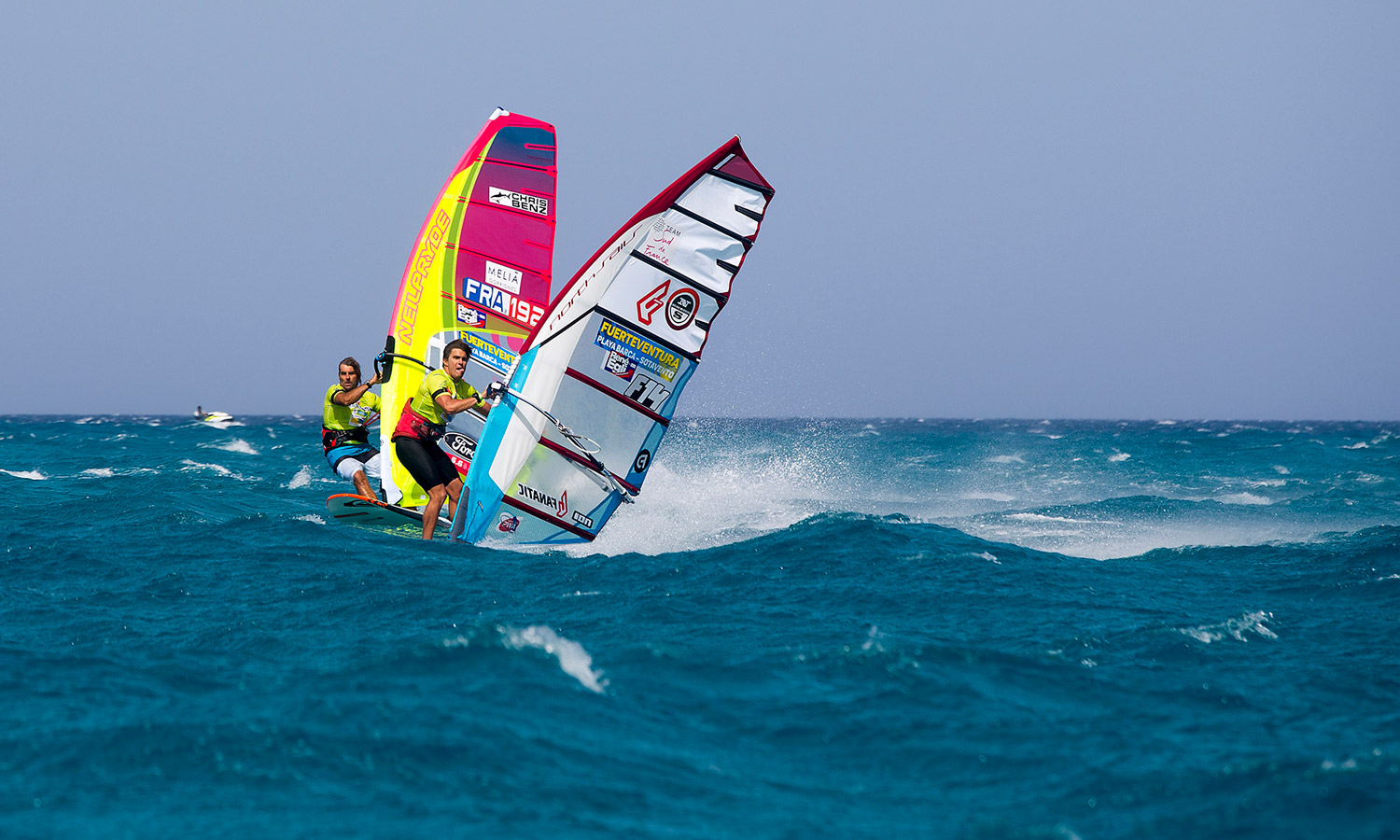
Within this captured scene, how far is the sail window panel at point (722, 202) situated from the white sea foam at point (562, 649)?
3.99 metres

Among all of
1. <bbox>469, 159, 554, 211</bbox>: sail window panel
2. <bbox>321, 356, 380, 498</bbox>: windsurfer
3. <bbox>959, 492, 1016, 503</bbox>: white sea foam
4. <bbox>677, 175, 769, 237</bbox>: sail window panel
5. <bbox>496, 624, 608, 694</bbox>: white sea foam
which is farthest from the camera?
<bbox>959, 492, 1016, 503</bbox>: white sea foam

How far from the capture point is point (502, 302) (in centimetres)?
1168

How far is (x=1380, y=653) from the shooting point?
5.91 metres

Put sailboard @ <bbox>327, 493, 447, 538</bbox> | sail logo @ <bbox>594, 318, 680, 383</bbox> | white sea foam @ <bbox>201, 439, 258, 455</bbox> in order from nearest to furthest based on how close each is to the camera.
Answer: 1. sail logo @ <bbox>594, 318, 680, 383</bbox>
2. sailboard @ <bbox>327, 493, 447, 538</bbox>
3. white sea foam @ <bbox>201, 439, 258, 455</bbox>

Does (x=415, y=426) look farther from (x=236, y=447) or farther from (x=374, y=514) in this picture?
(x=236, y=447)

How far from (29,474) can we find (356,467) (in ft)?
30.0

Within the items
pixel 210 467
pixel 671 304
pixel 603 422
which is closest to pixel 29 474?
pixel 210 467

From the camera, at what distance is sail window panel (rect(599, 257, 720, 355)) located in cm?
878

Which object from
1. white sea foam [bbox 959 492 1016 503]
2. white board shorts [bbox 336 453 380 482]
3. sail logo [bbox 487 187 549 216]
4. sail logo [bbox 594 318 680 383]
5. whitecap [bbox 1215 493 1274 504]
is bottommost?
white sea foam [bbox 959 492 1016 503]

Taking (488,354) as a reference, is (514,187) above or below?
above

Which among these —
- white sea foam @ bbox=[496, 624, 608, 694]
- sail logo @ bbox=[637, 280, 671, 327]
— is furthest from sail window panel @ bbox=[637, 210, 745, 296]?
white sea foam @ bbox=[496, 624, 608, 694]

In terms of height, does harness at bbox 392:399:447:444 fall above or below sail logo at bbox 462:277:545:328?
below

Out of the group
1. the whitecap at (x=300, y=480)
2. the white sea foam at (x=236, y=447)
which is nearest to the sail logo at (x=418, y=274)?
the whitecap at (x=300, y=480)

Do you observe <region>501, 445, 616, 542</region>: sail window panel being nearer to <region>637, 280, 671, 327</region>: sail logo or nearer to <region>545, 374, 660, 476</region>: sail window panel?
<region>545, 374, 660, 476</region>: sail window panel
